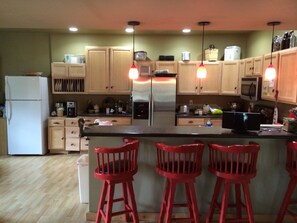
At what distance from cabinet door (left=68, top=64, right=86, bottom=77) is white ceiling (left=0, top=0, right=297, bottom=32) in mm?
2008

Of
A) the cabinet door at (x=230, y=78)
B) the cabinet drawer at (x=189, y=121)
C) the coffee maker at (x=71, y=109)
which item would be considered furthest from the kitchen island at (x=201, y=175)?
the coffee maker at (x=71, y=109)

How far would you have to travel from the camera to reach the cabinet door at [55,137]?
5.41m

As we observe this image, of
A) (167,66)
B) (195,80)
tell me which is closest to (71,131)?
(167,66)

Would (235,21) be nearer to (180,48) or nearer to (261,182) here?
(261,182)

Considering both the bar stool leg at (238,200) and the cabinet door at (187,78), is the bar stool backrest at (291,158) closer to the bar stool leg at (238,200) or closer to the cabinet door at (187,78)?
the bar stool leg at (238,200)

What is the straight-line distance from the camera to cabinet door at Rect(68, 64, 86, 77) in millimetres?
5484

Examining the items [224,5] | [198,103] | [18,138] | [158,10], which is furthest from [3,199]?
[198,103]

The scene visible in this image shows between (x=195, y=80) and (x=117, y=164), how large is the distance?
3.49 m

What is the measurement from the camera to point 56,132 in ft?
17.8

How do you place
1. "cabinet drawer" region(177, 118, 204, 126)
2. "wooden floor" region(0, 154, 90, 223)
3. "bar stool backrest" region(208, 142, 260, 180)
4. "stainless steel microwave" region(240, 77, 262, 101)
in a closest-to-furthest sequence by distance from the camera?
1. "bar stool backrest" region(208, 142, 260, 180)
2. "wooden floor" region(0, 154, 90, 223)
3. "stainless steel microwave" region(240, 77, 262, 101)
4. "cabinet drawer" region(177, 118, 204, 126)

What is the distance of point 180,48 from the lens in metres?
5.79

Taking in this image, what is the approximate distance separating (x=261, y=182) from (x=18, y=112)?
15.0 feet

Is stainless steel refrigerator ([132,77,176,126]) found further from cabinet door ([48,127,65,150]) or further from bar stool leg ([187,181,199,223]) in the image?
bar stool leg ([187,181,199,223])

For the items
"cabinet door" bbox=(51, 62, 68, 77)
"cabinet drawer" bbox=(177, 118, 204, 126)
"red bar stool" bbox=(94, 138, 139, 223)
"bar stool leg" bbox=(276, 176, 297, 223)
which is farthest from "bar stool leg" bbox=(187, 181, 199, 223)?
"cabinet door" bbox=(51, 62, 68, 77)
